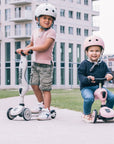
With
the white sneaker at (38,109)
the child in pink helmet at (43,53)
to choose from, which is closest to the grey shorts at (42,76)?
the child in pink helmet at (43,53)

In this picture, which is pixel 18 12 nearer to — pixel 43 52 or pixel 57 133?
pixel 43 52

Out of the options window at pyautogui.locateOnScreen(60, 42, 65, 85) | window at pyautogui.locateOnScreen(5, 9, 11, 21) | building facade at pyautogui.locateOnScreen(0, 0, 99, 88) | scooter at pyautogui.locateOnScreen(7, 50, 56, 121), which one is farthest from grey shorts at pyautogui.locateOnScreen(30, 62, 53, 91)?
window at pyautogui.locateOnScreen(5, 9, 11, 21)

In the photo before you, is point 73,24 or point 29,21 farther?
point 73,24

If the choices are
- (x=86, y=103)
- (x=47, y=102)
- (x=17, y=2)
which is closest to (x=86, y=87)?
(x=86, y=103)

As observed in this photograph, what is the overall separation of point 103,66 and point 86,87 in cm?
47

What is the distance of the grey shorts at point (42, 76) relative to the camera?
768cm

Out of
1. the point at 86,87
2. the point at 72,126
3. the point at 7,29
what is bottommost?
the point at 72,126

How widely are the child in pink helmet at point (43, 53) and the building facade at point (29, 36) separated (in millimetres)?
42393

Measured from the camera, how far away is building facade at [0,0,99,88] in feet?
168

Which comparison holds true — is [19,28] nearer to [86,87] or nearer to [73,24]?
[73,24]

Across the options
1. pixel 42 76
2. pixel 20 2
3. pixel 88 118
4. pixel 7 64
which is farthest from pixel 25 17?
pixel 88 118

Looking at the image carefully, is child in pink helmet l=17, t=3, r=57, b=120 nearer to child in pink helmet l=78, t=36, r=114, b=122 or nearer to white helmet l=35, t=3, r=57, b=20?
white helmet l=35, t=3, r=57, b=20

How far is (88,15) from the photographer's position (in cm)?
5756

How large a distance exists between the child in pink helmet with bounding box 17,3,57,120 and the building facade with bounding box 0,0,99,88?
42.4 metres
